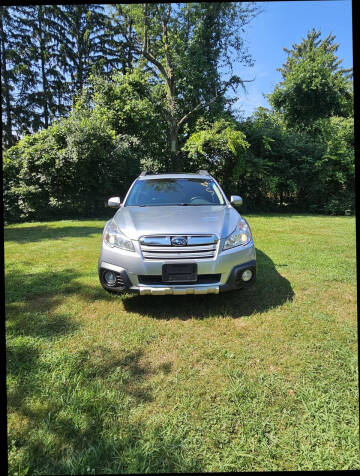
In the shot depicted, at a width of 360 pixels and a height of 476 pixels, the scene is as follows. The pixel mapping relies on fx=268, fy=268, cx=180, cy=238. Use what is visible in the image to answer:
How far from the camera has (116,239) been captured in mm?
3078

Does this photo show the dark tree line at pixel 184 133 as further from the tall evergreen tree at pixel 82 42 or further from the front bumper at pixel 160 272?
the front bumper at pixel 160 272

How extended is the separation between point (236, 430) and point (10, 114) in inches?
893

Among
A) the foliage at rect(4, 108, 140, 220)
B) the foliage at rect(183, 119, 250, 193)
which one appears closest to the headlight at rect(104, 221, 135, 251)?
the foliage at rect(4, 108, 140, 220)

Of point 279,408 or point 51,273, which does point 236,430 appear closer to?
point 279,408

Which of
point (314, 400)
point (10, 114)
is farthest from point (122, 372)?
point (10, 114)

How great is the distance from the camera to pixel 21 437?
63.0 inches

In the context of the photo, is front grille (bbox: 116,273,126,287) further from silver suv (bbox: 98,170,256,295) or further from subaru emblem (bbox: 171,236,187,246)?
subaru emblem (bbox: 171,236,187,246)

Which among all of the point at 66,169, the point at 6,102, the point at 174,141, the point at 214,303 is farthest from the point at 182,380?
the point at 6,102

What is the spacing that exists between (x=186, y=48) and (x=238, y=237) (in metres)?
15.1

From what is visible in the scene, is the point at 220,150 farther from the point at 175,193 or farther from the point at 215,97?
the point at 175,193

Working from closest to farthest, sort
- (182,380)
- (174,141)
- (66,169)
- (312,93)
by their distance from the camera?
1. (182,380)
2. (66,169)
3. (174,141)
4. (312,93)

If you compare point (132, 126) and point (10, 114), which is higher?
point (10, 114)

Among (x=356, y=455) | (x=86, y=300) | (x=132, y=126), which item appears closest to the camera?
(x=356, y=455)

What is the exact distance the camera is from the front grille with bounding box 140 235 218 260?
2.85 m
